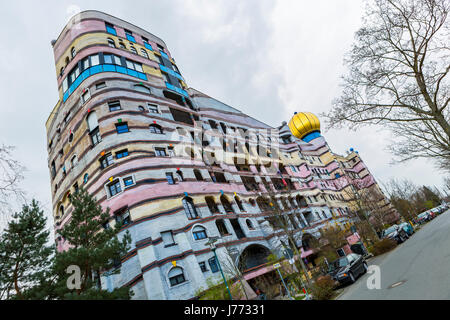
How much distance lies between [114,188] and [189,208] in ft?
19.9

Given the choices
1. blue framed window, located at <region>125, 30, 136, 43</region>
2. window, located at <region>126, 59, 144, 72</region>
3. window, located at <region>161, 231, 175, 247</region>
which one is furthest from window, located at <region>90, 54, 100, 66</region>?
window, located at <region>161, 231, 175, 247</region>

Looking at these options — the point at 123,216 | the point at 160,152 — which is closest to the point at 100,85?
the point at 160,152

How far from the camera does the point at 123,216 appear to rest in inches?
718

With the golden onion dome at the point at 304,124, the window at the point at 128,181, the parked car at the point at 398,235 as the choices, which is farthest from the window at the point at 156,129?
the golden onion dome at the point at 304,124

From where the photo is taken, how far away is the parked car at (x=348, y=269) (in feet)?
47.8

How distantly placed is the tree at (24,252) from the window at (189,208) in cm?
904

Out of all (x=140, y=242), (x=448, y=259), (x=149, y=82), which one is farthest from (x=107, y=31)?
(x=448, y=259)

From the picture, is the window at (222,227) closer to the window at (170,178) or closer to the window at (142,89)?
the window at (170,178)

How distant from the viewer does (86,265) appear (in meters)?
11.2

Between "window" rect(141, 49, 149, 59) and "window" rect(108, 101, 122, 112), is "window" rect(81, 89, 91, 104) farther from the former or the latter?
"window" rect(141, 49, 149, 59)

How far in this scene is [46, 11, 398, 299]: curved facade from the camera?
17.0 metres

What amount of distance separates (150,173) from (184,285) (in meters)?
8.48

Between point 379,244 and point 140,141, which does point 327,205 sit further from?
point 140,141

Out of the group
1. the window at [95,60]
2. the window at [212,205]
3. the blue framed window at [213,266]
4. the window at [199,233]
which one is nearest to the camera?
the blue framed window at [213,266]
